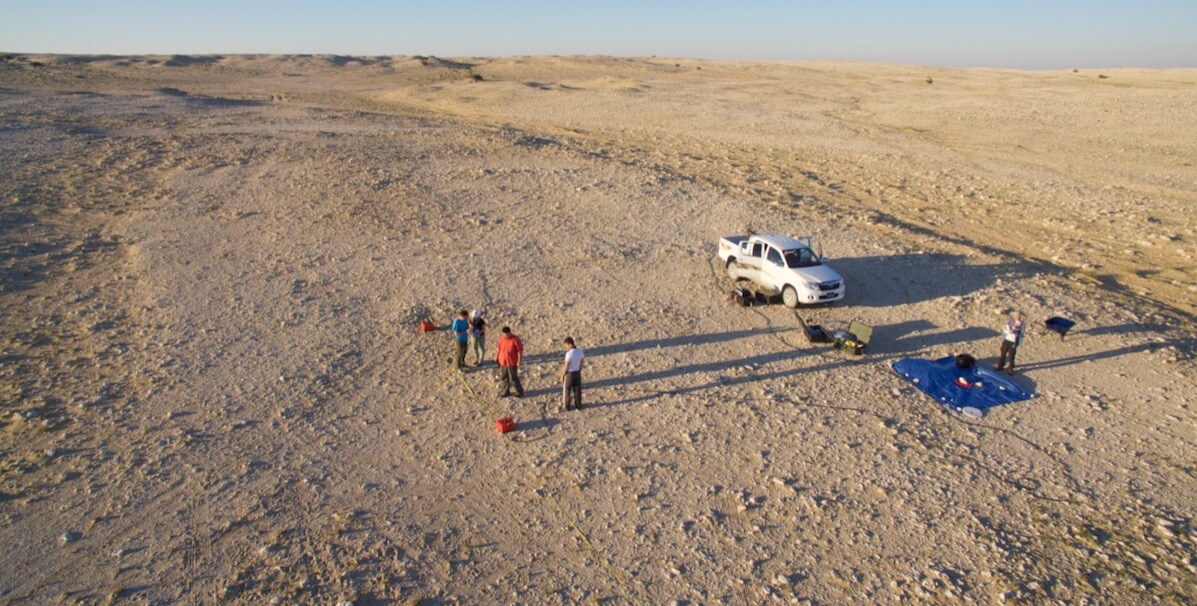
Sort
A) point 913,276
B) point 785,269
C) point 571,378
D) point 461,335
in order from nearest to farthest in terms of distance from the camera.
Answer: point 571,378 < point 461,335 < point 785,269 < point 913,276

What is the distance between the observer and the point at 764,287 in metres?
16.7

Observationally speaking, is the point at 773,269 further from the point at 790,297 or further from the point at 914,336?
the point at 914,336

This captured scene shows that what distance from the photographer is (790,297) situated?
52.2 ft

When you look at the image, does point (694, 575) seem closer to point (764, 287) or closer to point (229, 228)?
point (764, 287)

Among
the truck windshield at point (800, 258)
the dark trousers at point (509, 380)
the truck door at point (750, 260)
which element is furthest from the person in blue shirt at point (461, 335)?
the truck windshield at point (800, 258)

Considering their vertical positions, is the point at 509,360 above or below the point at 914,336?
above

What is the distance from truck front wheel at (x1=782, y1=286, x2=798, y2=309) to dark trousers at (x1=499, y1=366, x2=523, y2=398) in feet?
23.4

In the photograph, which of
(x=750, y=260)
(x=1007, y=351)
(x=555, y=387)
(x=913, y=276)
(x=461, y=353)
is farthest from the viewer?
(x=913, y=276)

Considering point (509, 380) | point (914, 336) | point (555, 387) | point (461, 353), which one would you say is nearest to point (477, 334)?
point (461, 353)

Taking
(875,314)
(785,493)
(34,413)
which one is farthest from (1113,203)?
(34,413)

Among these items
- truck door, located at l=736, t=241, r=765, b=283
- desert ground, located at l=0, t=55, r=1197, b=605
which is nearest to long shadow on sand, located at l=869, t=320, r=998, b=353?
desert ground, located at l=0, t=55, r=1197, b=605

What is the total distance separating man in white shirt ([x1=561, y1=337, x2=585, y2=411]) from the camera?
1112 centimetres

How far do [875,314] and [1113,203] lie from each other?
17.8 m

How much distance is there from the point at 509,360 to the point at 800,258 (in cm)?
821
